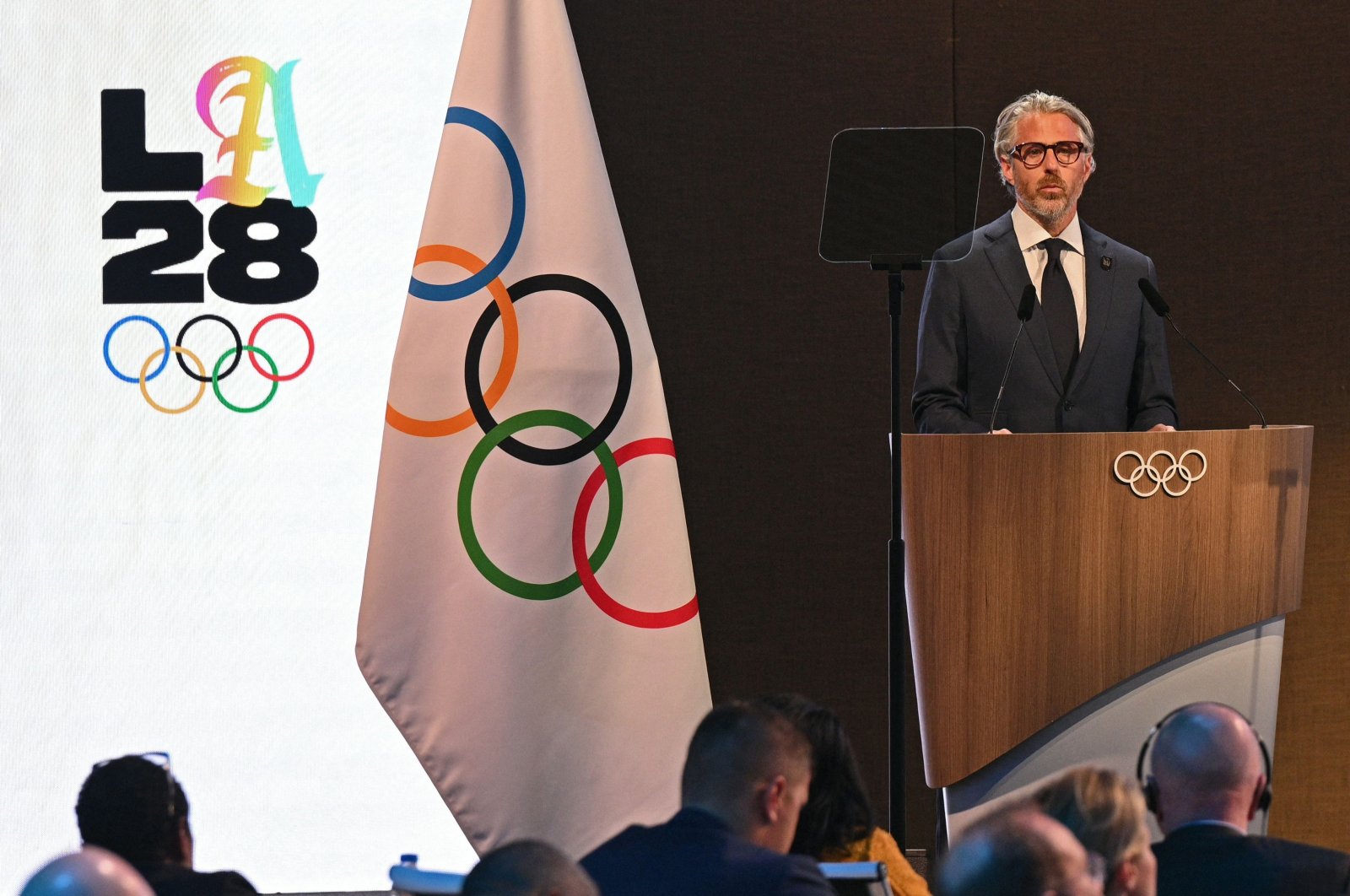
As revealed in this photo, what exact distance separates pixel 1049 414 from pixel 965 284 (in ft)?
1.26

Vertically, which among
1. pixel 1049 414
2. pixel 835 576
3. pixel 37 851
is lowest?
pixel 37 851

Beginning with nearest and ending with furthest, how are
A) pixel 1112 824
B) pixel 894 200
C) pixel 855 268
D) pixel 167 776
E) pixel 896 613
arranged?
pixel 1112 824
pixel 167 776
pixel 896 613
pixel 894 200
pixel 855 268

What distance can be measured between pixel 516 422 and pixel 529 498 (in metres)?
0.20

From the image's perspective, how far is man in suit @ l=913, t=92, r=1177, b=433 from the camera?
3.47 meters

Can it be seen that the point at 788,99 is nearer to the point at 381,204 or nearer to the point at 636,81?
the point at 636,81

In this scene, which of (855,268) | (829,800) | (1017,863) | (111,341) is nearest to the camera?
(1017,863)

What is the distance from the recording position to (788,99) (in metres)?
4.34

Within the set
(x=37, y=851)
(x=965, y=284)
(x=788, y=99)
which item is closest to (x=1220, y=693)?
(x=965, y=284)

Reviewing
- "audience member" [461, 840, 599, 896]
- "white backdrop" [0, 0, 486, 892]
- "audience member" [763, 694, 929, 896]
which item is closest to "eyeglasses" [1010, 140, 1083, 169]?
"white backdrop" [0, 0, 486, 892]

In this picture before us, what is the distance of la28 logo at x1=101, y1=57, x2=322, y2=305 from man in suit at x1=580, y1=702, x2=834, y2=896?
2.55 m

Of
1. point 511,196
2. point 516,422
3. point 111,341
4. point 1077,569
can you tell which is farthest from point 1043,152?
point 111,341

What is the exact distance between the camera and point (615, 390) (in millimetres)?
3809

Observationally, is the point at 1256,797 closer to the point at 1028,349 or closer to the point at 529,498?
the point at 1028,349

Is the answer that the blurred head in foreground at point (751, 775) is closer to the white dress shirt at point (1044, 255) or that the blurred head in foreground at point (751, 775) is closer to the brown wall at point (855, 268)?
the white dress shirt at point (1044, 255)
